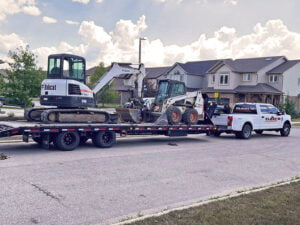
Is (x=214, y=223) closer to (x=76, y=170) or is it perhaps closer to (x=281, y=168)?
(x=76, y=170)

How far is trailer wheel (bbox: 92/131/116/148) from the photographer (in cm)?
1188

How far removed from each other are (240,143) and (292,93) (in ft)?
103

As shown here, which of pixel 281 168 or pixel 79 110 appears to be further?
pixel 79 110

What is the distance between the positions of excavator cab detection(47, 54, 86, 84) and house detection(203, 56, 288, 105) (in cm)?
3095

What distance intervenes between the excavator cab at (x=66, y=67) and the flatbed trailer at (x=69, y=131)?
Result: 206cm

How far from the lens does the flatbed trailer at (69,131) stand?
33.6 ft

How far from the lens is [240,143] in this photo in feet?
50.3

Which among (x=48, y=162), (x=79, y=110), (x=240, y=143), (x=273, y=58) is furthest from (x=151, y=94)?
(x=48, y=162)

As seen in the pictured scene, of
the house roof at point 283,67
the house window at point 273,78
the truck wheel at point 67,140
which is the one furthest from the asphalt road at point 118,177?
the house window at point 273,78

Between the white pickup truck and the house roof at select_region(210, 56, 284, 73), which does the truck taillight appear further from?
the house roof at select_region(210, 56, 284, 73)

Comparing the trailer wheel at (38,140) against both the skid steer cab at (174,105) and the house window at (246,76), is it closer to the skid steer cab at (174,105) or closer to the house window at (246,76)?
the skid steer cab at (174,105)

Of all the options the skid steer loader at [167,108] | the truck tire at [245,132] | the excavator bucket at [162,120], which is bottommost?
the truck tire at [245,132]

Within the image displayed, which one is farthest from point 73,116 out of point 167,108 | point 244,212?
point 244,212

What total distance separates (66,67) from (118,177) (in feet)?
19.4
